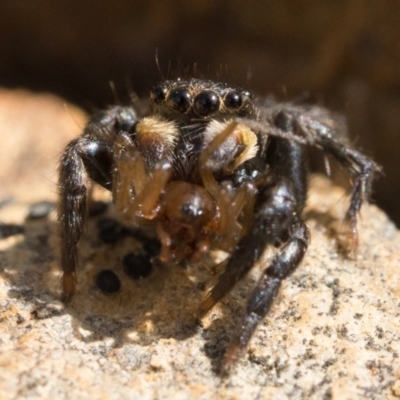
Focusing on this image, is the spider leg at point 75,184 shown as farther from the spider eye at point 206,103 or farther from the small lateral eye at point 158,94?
the spider eye at point 206,103

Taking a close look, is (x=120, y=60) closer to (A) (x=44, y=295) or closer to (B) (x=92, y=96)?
(B) (x=92, y=96)

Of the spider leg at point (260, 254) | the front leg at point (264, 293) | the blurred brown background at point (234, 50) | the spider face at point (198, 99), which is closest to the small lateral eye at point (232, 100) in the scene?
the spider face at point (198, 99)

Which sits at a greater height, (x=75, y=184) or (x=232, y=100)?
(x=232, y=100)

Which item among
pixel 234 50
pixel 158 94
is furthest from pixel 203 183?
pixel 234 50

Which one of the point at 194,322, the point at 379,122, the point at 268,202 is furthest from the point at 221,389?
the point at 379,122

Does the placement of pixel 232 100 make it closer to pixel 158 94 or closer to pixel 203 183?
pixel 158 94

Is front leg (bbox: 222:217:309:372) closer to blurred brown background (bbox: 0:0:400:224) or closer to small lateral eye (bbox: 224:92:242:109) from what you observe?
small lateral eye (bbox: 224:92:242:109)

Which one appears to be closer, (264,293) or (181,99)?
(264,293)

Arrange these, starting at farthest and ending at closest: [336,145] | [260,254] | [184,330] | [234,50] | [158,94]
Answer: [234,50] → [336,145] → [158,94] → [184,330] → [260,254]
